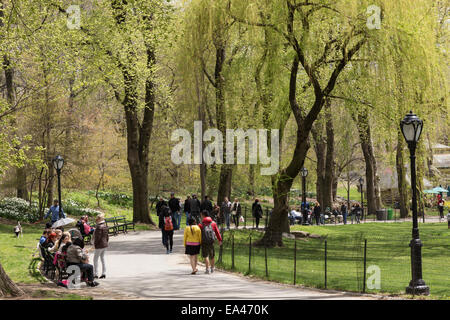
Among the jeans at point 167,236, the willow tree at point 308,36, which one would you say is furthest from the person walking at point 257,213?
the jeans at point 167,236

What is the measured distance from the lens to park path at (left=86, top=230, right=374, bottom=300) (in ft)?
45.0

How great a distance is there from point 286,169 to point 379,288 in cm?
1012

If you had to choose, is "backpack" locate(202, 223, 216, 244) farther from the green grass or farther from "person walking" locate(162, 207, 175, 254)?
the green grass

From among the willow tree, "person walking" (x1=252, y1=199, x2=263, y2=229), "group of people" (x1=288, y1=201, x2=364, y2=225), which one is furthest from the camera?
"group of people" (x1=288, y1=201, x2=364, y2=225)

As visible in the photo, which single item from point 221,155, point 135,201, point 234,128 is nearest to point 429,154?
point 234,128

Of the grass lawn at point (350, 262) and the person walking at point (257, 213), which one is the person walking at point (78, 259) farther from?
the person walking at point (257, 213)

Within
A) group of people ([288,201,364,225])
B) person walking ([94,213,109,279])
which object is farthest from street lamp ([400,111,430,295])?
group of people ([288,201,364,225])

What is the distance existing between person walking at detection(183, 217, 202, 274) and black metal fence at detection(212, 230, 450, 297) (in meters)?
1.37

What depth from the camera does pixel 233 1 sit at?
23516 mm

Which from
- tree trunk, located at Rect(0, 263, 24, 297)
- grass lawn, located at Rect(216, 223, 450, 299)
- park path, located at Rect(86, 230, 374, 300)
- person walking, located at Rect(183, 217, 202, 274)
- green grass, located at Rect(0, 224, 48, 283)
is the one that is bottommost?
grass lawn, located at Rect(216, 223, 450, 299)

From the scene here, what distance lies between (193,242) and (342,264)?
5717 millimetres

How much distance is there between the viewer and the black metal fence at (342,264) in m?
16.0

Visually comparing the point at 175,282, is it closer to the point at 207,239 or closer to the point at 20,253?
the point at 207,239

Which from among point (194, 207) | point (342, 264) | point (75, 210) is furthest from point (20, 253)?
point (75, 210)
